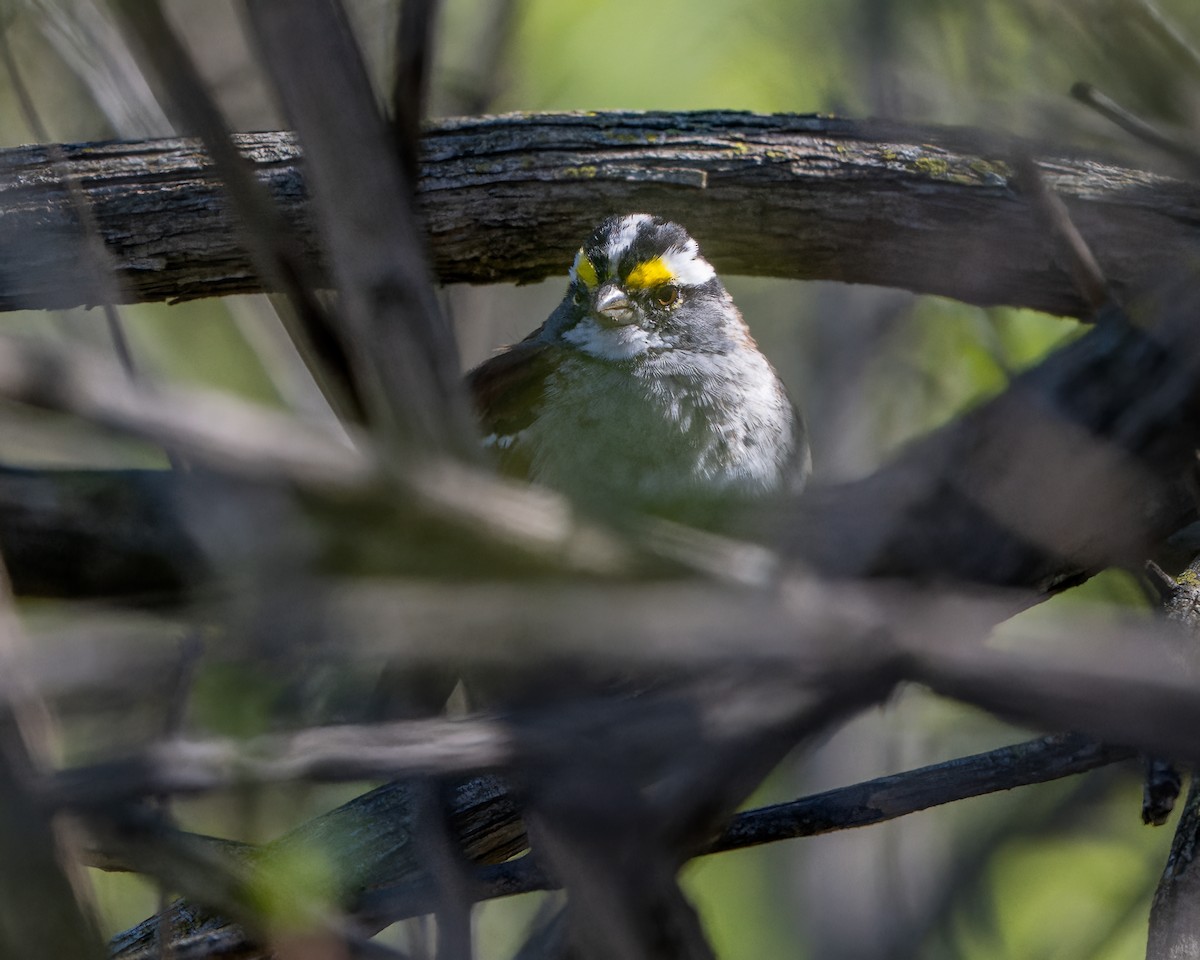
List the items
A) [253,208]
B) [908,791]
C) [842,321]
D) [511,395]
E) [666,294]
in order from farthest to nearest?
1. [842,321]
2. [666,294]
3. [511,395]
4. [908,791]
5. [253,208]

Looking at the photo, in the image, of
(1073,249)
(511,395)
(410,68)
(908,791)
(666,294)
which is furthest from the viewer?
(666,294)

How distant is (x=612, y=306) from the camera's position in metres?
4.96

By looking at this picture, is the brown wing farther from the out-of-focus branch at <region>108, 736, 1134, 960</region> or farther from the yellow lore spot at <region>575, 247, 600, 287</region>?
the out-of-focus branch at <region>108, 736, 1134, 960</region>

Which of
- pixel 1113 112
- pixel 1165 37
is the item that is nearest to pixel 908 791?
pixel 1113 112

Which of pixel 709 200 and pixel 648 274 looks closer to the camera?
pixel 648 274

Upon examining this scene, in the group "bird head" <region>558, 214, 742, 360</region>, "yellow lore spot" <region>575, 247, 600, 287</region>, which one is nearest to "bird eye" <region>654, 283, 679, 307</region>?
"bird head" <region>558, 214, 742, 360</region>

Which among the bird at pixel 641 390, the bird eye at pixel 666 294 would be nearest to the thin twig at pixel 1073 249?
the bird at pixel 641 390

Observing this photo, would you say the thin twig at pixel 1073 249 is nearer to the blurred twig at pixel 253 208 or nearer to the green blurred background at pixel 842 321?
the green blurred background at pixel 842 321

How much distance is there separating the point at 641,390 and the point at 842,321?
4.21 m

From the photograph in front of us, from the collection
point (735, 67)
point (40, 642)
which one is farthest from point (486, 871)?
point (735, 67)

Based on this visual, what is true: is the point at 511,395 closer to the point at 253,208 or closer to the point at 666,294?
the point at 666,294

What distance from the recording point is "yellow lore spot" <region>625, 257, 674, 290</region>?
4953 millimetres

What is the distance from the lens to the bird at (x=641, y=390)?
4.45 metres

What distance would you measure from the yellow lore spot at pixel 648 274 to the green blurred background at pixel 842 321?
36.6 inches
